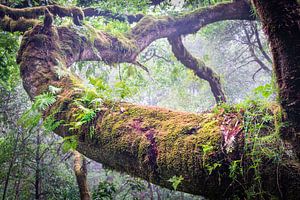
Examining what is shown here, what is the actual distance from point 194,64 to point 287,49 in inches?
233

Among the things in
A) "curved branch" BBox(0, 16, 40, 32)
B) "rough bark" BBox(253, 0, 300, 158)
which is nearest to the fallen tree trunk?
"rough bark" BBox(253, 0, 300, 158)

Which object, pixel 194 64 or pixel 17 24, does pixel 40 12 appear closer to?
pixel 17 24

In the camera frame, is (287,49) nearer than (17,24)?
Yes

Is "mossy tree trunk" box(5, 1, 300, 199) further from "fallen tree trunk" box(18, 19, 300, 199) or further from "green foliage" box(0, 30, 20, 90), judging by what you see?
"green foliage" box(0, 30, 20, 90)

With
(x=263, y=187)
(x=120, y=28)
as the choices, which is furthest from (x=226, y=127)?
(x=120, y=28)

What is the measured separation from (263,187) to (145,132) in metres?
1.05

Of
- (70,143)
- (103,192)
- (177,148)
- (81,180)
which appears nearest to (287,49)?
(177,148)

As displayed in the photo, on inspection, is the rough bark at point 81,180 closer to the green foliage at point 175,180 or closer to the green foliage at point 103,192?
the green foliage at point 103,192

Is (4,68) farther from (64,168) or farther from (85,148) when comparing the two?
(64,168)

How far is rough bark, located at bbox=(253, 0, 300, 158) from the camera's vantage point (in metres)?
Result: 1.49

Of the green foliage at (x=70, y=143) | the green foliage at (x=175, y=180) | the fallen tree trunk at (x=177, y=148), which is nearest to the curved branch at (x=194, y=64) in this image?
the fallen tree trunk at (x=177, y=148)

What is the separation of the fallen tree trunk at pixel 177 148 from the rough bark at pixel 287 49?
29 cm

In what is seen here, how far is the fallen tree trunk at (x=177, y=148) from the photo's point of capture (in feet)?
5.82

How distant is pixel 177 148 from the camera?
6.96ft
